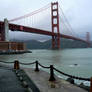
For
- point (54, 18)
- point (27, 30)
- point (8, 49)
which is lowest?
point (8, 49)

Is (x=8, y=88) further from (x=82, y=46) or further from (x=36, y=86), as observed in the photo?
(x=82, y=46)

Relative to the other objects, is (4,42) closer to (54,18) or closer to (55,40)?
(55,40)

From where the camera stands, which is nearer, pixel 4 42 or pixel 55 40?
pixel 4 42

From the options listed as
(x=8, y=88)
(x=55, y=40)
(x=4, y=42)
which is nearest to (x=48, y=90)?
(x=8, y=88)

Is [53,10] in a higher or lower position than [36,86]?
higher

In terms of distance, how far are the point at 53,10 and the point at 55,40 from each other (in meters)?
15.8

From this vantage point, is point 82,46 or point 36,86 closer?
point 36,86

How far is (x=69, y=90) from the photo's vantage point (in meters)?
4.58

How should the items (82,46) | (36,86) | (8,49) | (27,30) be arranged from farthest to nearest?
(82,46)
(8,49)
(27,30)
(36,86)

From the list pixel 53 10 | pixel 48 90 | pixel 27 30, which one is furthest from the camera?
pixel 53 10

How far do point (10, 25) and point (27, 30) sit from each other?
6616 millimetres

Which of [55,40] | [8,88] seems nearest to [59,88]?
[8,88]

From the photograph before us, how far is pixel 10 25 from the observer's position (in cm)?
5338

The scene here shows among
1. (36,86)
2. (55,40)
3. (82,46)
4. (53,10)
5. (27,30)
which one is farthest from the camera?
(82,46)
